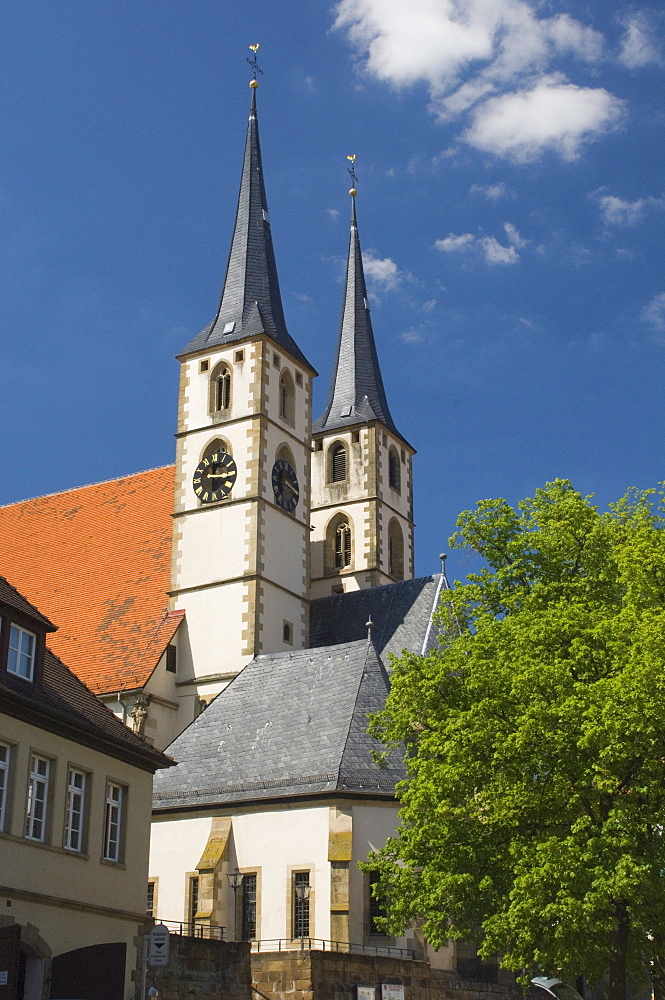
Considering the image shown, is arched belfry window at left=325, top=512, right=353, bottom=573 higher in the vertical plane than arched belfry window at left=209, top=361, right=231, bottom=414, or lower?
lower

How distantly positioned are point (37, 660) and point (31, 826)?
2.44 metres

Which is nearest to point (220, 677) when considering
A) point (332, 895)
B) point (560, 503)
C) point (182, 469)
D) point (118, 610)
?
point (118, 610)

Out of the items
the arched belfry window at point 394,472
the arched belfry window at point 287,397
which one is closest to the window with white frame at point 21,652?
the arched belfry window at point 287,397

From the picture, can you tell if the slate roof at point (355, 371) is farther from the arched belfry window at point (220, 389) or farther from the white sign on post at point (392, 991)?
the white sign on post at point (392, 991)

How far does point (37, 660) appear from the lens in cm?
1942

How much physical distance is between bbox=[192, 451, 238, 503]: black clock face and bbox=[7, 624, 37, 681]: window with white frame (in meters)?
18.7

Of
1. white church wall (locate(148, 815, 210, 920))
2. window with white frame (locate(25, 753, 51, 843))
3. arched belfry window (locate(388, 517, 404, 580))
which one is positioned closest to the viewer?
window with white frame (locate(25, 753, 51, 843))

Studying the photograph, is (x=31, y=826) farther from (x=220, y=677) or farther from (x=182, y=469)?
(x=182, y=469)

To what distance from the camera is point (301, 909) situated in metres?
25.9

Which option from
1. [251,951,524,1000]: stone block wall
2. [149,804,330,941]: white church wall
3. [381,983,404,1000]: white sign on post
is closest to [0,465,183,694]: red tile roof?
[149,804,330,941]: white church wall

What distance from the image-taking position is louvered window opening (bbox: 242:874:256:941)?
26.4 m

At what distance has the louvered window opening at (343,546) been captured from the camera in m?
46.3

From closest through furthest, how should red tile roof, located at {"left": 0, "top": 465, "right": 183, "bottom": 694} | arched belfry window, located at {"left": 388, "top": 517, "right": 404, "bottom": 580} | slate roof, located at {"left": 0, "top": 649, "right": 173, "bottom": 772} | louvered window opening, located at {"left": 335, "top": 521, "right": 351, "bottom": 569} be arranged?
1. slate roof, located at {"left": 0, "top": 649, "right": 173, "bottom": 772}
2. red tile roof, located at {"left": 0, "top": 465, "right": 183, "bottom": 694}
3. louvered window opening, located at {"left": 335, "top": 521, "right": 351, "bottom": 569}
4. arched belfry window, located at {"left": 388, "top": 517, "right": 404, "bottom": 580}

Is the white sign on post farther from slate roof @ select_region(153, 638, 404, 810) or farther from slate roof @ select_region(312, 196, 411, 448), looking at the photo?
slate roof @ select_region(312, 196, 411, 448)
